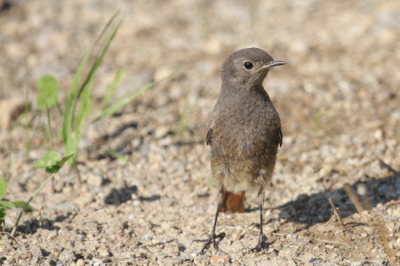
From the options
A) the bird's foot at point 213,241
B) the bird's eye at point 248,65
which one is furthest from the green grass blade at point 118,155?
the bird's eye at point 248,65

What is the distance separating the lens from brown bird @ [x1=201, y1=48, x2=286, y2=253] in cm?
448

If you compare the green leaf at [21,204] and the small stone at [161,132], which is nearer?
the green leaf at [21,204]

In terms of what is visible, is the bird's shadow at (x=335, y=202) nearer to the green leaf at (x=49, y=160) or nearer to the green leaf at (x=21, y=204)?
the green leaf at (x=49, y=160)

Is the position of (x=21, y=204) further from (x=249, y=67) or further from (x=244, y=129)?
(x=249, y=67)

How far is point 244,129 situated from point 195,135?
1831 mm

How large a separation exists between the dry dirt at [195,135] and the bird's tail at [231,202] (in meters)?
0.11

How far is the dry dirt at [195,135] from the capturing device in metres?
4.47

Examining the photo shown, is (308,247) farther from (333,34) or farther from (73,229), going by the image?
(333,34)

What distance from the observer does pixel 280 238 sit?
15.1 ft

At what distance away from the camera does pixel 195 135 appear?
6254 mm

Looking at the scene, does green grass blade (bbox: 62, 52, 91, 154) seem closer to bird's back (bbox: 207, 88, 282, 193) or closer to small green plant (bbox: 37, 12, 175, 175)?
small green plant (bbox: 37, 12, 175, 175)

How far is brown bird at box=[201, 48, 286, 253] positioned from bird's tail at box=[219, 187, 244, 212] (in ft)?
0.66

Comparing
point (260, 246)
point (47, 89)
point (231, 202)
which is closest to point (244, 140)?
point (231, 202)

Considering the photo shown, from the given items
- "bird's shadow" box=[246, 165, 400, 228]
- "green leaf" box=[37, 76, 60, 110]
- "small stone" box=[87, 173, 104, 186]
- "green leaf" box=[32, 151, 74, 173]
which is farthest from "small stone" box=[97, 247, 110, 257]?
"green leaf" box=[37, 76, 60, 110]
